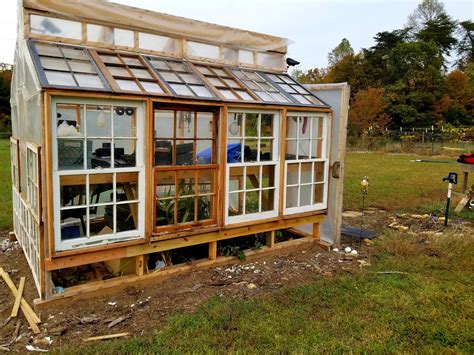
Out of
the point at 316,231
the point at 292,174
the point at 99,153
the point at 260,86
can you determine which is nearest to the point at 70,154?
the point at 99,153

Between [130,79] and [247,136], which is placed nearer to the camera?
[130,79]

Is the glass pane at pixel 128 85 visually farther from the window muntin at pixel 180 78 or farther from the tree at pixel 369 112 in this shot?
the tree at pixel 369 112

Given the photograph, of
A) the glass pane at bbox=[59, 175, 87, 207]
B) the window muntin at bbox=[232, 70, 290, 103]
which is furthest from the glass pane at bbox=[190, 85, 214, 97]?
the glass pane at bbox=[59, 175, 87, 207]

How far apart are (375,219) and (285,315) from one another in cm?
482

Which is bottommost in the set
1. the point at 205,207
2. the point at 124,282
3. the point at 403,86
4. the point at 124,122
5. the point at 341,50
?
the point at 124,282

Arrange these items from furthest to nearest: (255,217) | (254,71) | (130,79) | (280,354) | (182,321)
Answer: (254,71), (255,217), (130,79), (182,321), (280,354)

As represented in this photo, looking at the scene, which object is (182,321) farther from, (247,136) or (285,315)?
(247,136)

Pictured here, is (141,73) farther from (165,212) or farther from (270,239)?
(270,239)

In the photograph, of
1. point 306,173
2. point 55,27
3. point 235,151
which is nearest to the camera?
point 55,27

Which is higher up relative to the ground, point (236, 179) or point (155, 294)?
point (236, 179)

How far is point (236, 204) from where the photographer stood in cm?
532

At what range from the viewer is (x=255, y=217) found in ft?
17.3

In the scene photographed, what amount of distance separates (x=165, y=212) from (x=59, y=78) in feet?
6.29

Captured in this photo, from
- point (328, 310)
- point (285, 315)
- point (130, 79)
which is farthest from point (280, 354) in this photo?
point (130, 79)
